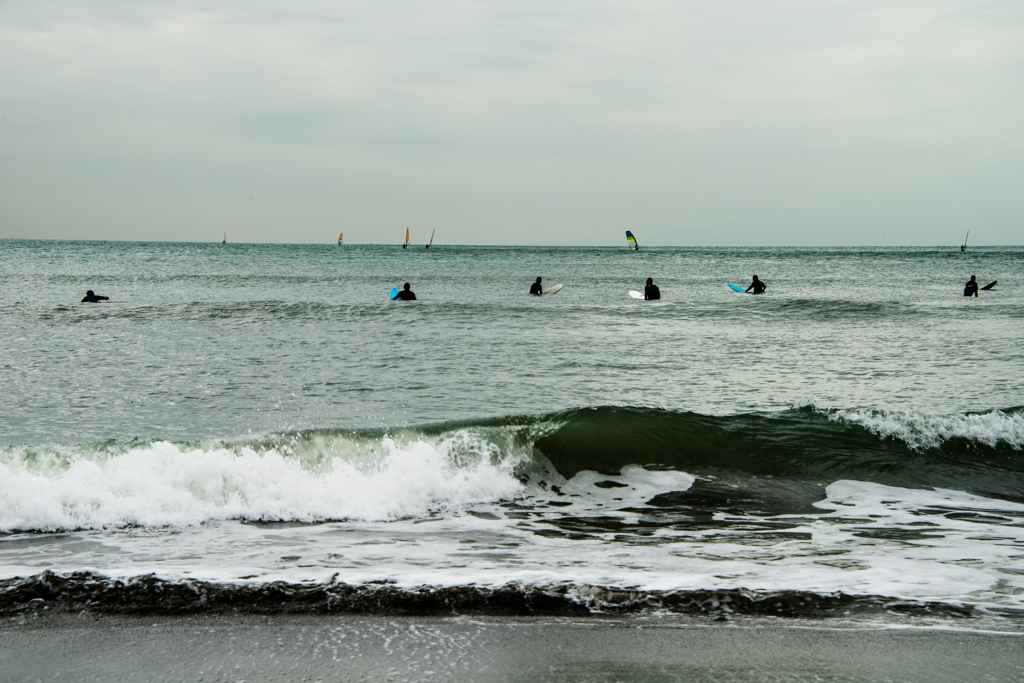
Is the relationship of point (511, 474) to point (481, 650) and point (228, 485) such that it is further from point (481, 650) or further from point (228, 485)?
point (481, 650)

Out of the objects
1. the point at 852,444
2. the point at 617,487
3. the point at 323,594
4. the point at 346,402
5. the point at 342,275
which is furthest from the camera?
the point at 342,275

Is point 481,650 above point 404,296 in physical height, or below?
below

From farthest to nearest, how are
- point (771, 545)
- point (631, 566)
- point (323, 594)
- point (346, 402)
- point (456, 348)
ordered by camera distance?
1. point (456, 348)
2. point (346, 402)
3. point (771, 545)
4. point (631, 566)
5. point (323, 594)

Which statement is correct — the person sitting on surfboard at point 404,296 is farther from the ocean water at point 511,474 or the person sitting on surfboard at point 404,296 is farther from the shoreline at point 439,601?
the shoreline at point 439,601

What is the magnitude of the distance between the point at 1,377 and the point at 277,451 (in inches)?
290

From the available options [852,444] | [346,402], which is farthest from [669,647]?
[346,402]

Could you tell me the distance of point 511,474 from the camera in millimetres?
7781

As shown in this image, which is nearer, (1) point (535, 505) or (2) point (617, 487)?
(1) point (535, 505)

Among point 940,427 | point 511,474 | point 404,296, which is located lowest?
point 511,474

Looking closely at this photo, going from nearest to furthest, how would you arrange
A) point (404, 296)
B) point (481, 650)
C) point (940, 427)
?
point (481, 650), point (940, 427), point (404, 296)

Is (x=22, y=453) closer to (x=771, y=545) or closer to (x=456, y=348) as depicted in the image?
(x=771, y=545)

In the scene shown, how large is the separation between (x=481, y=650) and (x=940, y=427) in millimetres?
7626

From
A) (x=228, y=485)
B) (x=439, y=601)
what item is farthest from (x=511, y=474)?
(x=439, y=601)

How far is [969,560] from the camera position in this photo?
5.03 meters
